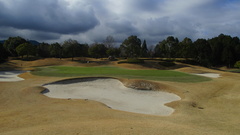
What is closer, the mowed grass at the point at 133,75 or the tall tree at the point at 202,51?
the mowed grass at the point at 133,75

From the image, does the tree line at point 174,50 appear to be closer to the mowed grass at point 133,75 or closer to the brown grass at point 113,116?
the mowed grass at point 133,75

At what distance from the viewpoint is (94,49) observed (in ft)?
254

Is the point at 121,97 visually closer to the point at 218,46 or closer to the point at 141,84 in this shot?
the point at 141,84

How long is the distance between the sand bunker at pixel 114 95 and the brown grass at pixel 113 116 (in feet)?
4.24

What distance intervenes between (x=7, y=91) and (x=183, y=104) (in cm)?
1637

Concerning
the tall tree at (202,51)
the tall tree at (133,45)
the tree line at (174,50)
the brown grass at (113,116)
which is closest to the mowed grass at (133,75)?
the brown grass at (113,116)

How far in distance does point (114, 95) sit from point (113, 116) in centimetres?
871

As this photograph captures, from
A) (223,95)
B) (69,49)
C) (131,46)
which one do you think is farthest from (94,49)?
(223,95)

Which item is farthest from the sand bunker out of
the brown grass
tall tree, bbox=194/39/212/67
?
tall tree, bbox=194/39/212/67

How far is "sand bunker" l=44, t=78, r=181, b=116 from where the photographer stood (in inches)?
591

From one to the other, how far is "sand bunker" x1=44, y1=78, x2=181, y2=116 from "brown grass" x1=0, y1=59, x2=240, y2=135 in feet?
4.24

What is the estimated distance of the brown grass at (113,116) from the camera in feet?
22.6

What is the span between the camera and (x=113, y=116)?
1009 cm

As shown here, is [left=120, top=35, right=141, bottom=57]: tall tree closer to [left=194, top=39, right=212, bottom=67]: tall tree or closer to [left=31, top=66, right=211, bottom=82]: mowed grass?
[left=194, top=39, right=212, bottom=67]: tall tree
